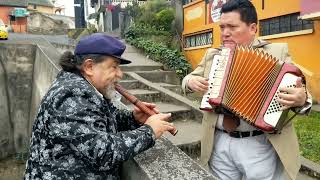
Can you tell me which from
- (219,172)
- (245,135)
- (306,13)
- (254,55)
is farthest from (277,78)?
(306,13)

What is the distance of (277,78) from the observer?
2107 millimetres

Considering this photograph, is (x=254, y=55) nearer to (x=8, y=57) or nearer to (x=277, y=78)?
(x=277, y=78)

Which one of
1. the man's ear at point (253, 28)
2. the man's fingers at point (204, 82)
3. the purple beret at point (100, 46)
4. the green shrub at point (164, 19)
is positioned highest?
the green shrub at point (164, 19)

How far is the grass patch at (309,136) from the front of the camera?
5040mm

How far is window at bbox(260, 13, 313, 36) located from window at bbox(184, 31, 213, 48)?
2759 mm

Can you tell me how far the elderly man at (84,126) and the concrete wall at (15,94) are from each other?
20.2ft

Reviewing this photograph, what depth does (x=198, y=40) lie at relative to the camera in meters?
13.3

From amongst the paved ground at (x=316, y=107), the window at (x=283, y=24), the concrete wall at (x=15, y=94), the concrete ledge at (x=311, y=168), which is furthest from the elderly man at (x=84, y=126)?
the window at (x=283, y=24)

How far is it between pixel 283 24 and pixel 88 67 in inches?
328

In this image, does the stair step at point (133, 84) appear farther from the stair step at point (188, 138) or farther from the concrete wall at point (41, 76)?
the stair step at point (188, 138)

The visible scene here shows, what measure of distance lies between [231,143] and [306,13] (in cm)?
642

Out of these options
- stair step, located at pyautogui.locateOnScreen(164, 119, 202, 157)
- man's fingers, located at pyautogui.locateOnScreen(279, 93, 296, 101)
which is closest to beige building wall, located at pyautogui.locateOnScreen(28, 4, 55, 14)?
stair step, located at pyautogui.locateOnScreen(164, 119, 202, 157)

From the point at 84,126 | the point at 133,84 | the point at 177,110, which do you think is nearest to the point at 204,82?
the point at 84,126

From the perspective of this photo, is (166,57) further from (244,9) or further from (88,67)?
(88,67)
